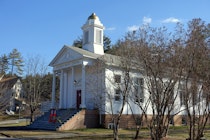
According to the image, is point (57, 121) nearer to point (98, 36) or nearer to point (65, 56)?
point (65, 56)

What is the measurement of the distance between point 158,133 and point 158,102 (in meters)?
1.53

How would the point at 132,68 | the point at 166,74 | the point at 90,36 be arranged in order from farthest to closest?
the point at 90,36 → the point at 132,68 → the point at 166,74

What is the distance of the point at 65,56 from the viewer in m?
31.5

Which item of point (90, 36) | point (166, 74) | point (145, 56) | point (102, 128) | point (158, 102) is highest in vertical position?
point (90, 36)

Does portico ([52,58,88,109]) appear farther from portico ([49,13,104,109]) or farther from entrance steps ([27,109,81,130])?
entrance steps ([27,109,81,130])

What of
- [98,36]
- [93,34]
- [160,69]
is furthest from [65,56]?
[160,69]

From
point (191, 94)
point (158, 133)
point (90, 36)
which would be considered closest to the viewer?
point (158, 133)

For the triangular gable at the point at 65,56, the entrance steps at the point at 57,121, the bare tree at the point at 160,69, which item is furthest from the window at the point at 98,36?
the bare tree at the point at 160,69

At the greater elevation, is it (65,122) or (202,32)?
(202,32)

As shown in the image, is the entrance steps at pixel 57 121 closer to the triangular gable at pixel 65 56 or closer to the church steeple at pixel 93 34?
the triangular gable at pixel 65 56

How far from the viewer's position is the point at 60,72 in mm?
33250

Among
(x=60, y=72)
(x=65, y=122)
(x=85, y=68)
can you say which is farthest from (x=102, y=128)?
(x=60, y=72)

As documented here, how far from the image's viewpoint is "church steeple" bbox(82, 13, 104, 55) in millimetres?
32312

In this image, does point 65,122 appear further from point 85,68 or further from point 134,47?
point 134,47
